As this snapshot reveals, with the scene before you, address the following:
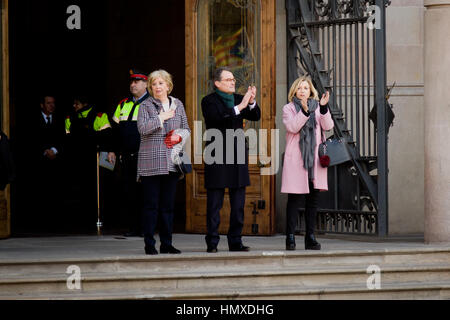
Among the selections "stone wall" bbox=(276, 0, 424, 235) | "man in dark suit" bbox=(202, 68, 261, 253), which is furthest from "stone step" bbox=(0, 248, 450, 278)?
"stone wall" bbox=(276, 0, 424, 235)

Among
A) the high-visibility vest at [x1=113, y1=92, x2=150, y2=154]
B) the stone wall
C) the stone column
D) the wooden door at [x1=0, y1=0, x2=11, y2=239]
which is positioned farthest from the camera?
the stone wall

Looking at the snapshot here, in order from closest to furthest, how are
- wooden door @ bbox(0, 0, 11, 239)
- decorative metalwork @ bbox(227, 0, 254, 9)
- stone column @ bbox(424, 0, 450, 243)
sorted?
stone column @ bbox(424, 0, 450, 243)
wooden door @ bbox(0, 0, 11, 239)
decorative metalwork @ bbox(227, 0, 254, 9)

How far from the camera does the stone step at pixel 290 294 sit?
→ 8.80 m

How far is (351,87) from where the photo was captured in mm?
11570

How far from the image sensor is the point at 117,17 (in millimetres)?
18281

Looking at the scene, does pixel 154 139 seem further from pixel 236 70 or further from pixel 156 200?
pixel 236 70

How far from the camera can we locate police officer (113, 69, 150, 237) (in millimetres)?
11594

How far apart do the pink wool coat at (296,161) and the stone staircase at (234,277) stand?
644 millimetres

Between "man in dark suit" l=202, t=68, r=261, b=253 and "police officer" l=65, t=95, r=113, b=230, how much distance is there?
112 inches

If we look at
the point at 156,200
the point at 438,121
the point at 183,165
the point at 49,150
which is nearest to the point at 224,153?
the point at 183,165

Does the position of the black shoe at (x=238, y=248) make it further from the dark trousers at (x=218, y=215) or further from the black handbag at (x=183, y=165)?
the black handbag at (x=183, y=165)

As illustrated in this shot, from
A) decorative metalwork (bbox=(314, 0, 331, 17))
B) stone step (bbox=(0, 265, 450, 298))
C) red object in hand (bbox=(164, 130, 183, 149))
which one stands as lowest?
stone step (bbox=(0, 265, 450, 298))

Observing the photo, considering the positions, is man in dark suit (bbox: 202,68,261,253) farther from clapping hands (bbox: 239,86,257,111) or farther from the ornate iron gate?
the ornate iron gate

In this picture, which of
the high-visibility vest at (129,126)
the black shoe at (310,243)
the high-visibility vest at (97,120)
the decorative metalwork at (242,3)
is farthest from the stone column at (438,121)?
the high-visibility vest at (97,120)
